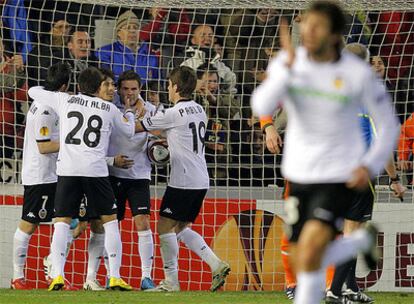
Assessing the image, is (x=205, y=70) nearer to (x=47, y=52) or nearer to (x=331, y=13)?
(x=47, y=52)

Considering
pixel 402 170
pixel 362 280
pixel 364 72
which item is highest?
pixel 364 72

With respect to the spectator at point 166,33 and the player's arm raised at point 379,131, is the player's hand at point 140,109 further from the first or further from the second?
the player's arm raised at point 379,131

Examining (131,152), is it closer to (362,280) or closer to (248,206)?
(248,206)

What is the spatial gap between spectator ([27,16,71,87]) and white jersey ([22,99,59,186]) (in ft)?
5.16

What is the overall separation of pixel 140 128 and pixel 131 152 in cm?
39

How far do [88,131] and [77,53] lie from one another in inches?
98.3

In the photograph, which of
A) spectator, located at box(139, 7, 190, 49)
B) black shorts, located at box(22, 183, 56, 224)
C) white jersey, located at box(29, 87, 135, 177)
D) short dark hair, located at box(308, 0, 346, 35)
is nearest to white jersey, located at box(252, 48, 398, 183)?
short dark hair, located at box(308, 0, 346, 35)

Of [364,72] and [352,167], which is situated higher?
[364,72]

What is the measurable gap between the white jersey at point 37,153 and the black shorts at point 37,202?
0.21 feet

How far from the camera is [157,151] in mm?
12688

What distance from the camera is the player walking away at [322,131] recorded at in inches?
272

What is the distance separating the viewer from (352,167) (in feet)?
23.4

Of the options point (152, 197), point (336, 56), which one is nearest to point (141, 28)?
point (152, 197)

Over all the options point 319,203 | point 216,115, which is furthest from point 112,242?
point 319,203
